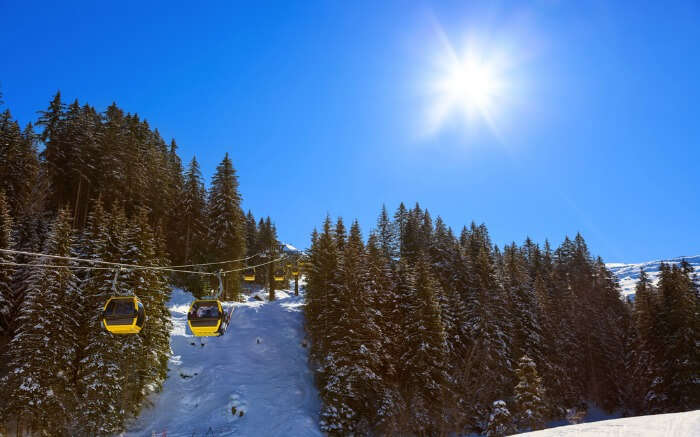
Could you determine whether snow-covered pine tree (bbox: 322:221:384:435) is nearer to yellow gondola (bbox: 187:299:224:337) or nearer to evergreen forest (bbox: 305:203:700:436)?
evergreen forest (bbox: 305:203:700:436)

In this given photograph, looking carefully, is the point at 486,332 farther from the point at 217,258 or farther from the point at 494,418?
the point at 217,258

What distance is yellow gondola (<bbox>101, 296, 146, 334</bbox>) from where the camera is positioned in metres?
16.0

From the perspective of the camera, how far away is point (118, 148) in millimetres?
53719

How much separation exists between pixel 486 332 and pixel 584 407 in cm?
1645

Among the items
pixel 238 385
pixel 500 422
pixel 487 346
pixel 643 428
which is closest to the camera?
pixel 643 428

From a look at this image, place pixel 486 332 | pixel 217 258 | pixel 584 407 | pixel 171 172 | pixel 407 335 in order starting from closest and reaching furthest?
1. pixel 407 335
2. pixel 486 332
3. pixel 584 407
4. pixel 217 258
5. pixel 171 172

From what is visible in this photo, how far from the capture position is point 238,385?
3759 centimetres

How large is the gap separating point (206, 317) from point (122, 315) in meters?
3.46

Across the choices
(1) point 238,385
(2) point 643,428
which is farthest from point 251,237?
(2) point 643,428

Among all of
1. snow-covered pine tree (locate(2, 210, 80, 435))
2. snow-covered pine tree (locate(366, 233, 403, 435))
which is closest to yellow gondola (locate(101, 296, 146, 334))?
snow-covered pine tree (locate(2, 210, 80, 435))

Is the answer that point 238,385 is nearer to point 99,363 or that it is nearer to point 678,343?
point 99,363

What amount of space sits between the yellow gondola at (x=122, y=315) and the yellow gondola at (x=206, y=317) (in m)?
2.62

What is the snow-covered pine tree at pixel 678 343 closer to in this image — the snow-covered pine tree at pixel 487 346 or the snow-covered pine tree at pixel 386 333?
the snow-covered pine tree at pixel 487 346

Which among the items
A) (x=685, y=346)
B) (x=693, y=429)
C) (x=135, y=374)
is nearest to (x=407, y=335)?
(x=135, y=374)
